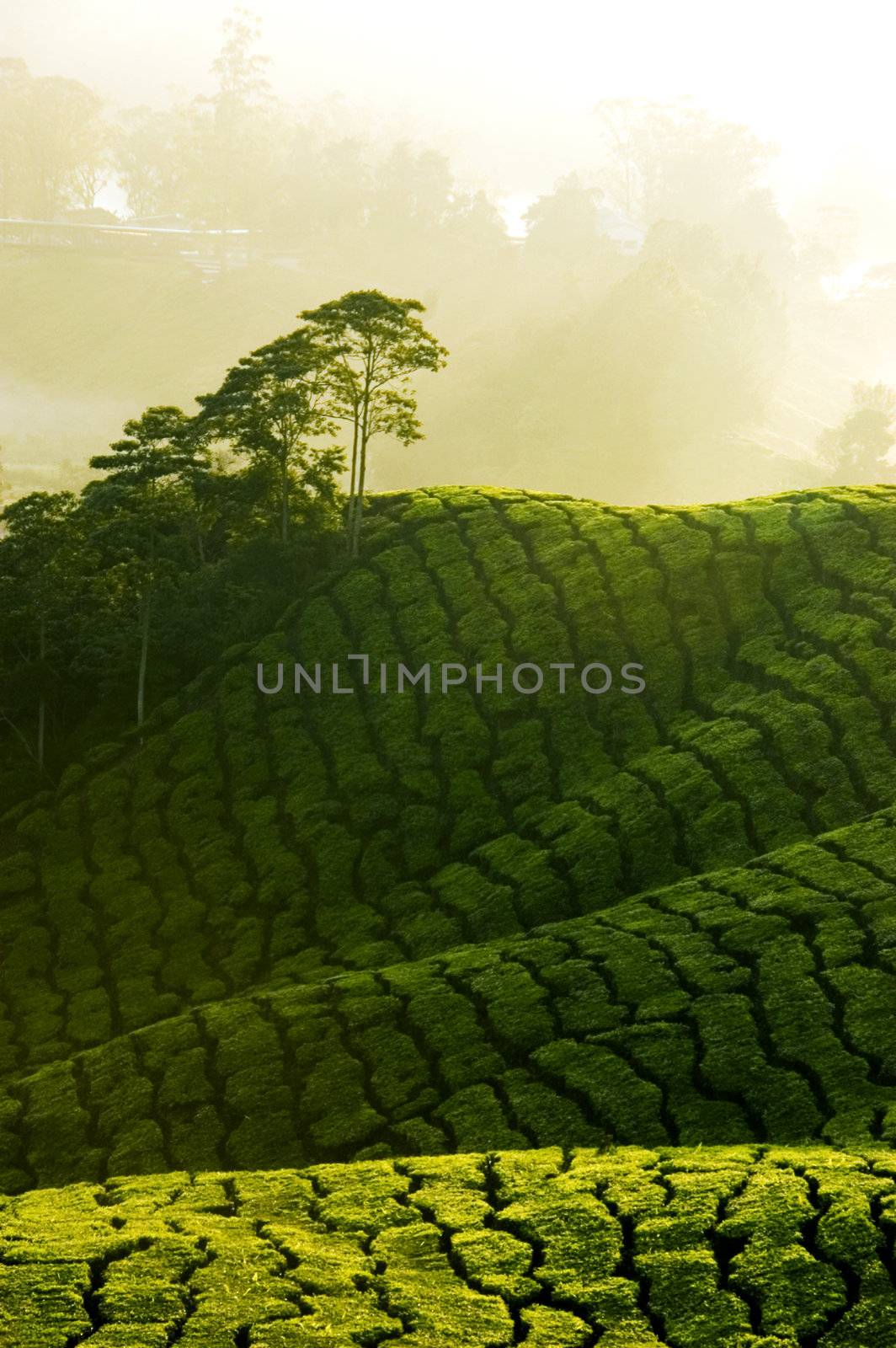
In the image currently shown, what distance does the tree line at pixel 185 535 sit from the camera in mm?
31031

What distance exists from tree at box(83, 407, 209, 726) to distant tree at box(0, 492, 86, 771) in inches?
40.3

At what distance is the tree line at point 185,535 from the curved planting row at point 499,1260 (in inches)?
688

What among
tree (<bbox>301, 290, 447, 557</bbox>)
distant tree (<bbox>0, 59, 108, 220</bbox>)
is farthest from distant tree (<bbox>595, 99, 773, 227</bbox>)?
tree (<bbox>301, 290, 447, 557</bbox>)

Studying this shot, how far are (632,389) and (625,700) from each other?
5781 centimetres

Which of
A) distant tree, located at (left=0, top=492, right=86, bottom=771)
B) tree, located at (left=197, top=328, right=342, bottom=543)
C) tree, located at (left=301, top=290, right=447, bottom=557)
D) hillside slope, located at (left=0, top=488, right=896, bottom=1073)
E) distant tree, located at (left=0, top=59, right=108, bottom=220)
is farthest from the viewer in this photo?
distant tree, located at (left=0, top=59, right=108, bottom=220)

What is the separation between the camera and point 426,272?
110812 mm

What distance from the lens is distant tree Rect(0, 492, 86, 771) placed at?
3045 cm

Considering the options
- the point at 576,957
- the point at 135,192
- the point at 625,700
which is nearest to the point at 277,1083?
the point at 576,957

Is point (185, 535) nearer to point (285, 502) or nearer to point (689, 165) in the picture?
point (285, 502)

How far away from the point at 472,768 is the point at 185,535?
12455 mm

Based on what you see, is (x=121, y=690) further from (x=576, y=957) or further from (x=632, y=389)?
(x=632, y=389)

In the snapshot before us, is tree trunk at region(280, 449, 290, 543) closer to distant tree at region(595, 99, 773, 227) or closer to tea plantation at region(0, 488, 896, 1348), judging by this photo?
tea plantation at region(0, 488, 896, 1348)

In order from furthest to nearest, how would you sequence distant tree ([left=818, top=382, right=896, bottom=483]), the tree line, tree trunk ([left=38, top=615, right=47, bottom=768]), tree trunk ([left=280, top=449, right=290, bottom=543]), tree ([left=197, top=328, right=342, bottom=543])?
1. distant tree ([left=818, top=382, right=896, bottom=483])
2. tree trunk ([left=280, top=449, right=290, bottom=543])
3. tree ([left=197, top=328, right=342, bottom=543])
4. the tree line
5. tree trunk ([left=38, top=615, right=47, bottom=768])

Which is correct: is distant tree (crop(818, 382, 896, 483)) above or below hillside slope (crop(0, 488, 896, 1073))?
above
